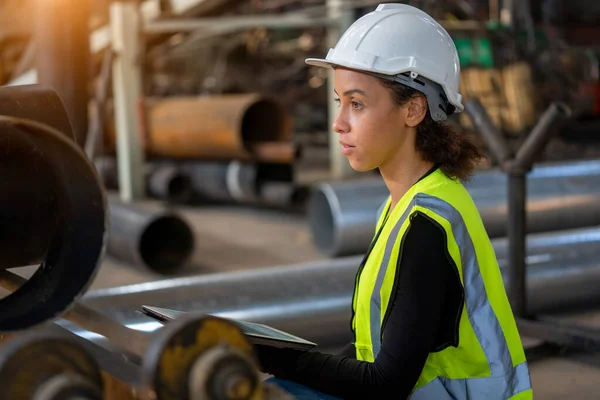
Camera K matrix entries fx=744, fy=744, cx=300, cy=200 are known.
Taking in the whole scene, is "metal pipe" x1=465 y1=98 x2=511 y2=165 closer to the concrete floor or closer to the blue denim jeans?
the concrete floor

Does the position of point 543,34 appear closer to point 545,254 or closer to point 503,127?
point 503,127

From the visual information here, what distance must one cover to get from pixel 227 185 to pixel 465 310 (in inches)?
206

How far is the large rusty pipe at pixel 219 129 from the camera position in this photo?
19.4ft

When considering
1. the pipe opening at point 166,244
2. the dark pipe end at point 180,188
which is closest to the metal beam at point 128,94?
the dark pipe end at point 180,188

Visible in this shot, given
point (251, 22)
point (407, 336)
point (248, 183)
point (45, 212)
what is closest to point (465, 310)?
point (407, 336)

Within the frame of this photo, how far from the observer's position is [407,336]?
4.09 feet

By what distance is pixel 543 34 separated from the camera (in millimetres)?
8383

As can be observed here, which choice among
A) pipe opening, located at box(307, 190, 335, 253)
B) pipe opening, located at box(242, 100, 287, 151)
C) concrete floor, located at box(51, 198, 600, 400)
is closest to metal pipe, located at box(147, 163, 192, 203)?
concrete floor, located at box(51, 198, 600, 400)

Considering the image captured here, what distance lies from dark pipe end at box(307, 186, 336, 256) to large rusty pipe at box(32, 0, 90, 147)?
1.50 meters

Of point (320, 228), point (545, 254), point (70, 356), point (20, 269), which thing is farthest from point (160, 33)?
point (70, 356)

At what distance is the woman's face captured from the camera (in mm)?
1413

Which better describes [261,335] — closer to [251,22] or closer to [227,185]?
[227,185]

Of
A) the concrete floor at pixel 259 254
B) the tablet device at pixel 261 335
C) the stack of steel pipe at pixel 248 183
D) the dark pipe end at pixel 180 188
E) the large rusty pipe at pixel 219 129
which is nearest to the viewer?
the tablet device at pixel 261 335

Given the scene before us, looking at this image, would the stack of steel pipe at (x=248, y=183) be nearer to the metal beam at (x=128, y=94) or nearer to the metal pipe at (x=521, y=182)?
the metal beam at (x=128, y=94)
